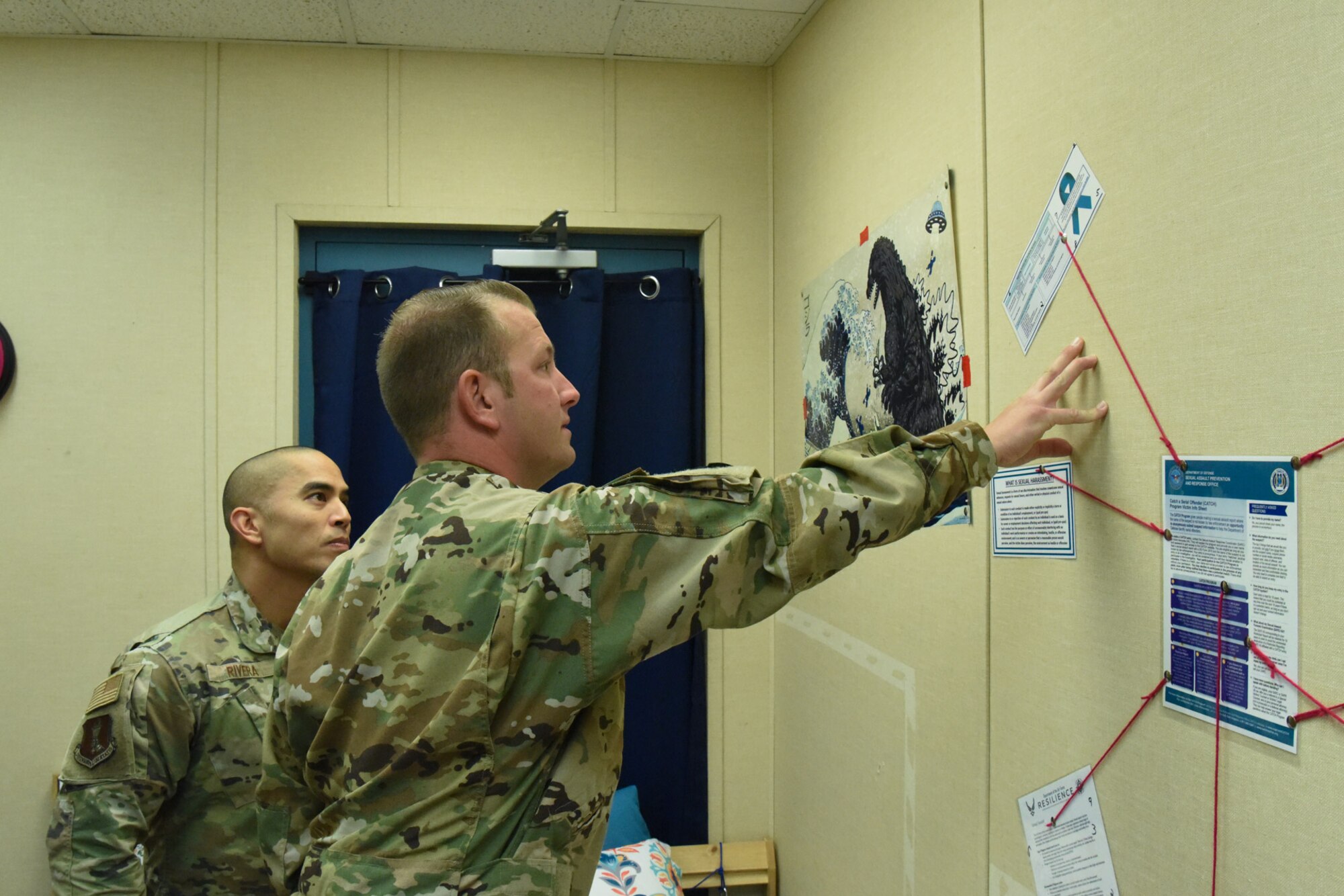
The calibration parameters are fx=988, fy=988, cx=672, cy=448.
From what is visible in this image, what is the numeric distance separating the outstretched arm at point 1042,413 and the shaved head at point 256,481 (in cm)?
143

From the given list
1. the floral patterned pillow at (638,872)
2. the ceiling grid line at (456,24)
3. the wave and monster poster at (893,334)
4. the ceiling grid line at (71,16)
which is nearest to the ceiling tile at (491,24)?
the ceiling grid line at (456,24)

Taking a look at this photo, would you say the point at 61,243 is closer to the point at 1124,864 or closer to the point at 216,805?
the point at 216,805

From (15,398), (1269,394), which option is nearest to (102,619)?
(15,398)

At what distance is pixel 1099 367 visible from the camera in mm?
1386

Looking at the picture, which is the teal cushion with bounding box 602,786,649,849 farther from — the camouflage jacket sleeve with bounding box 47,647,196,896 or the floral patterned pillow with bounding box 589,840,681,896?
the camouflage jacket sleeve with bounding box 47,647,196,896

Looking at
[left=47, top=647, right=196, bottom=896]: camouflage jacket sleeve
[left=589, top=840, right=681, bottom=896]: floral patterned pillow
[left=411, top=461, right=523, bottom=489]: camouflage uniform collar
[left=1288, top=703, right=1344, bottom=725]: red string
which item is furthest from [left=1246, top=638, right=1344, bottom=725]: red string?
[left=589, top=840, right=681, bottom=896]: floral patterned pillow

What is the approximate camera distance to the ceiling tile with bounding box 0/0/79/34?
2604 mm

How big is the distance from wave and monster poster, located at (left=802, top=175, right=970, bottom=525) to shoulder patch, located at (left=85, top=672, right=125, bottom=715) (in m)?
1.49

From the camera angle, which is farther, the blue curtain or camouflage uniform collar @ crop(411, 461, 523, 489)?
the blue curtain

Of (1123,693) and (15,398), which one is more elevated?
(15,398)

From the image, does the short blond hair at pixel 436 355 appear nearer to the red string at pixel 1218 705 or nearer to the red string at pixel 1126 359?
the red string at pixel 1126 359

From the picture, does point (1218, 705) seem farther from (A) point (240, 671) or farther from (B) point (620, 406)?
(B) point (620, 406)

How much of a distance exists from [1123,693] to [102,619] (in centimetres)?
266

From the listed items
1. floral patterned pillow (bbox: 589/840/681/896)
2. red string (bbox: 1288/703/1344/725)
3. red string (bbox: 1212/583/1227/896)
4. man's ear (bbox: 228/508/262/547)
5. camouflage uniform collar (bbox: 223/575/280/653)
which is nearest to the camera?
red string (bbox: 1288/703/1344/725)
